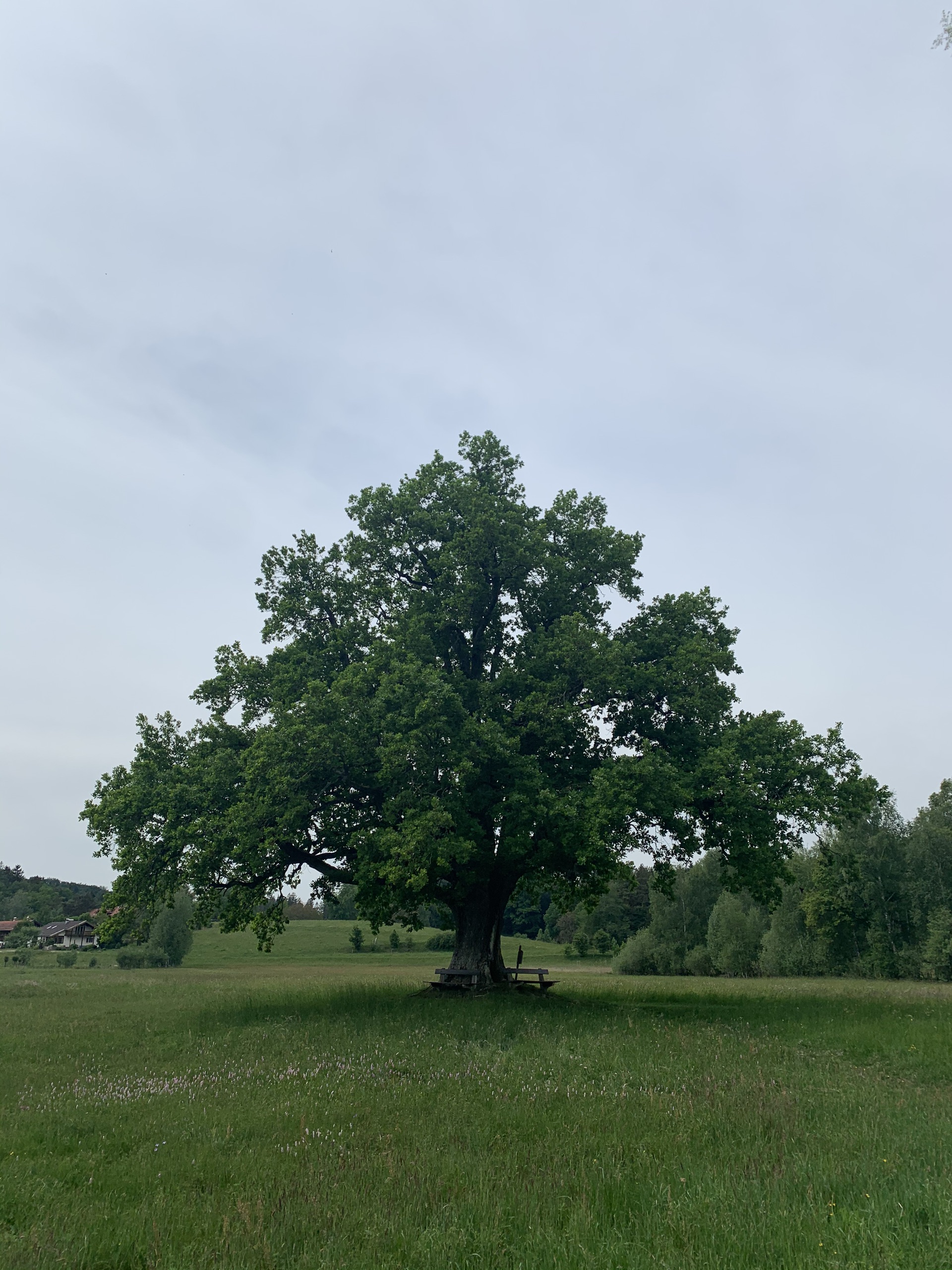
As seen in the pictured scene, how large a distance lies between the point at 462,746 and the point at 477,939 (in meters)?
7.94

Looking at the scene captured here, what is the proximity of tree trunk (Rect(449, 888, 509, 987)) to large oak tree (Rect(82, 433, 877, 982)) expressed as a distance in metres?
0.08

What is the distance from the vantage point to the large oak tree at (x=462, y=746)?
21.4 m

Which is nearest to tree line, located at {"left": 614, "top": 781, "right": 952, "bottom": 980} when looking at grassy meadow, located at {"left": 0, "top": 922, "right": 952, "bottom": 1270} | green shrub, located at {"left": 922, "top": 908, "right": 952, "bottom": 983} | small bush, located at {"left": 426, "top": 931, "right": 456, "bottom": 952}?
green shrub, located at {"left": 922, "top": 908, "right": 952, "bottom": 983}

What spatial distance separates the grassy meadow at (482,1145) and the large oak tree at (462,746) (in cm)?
494

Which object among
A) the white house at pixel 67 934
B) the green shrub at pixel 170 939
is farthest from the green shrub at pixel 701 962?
the white house at pixel 67 934

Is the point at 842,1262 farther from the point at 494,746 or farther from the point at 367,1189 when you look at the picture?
the point at 494,746

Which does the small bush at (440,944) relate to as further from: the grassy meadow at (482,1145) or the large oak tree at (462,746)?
the grassy meadow at (482,1145)

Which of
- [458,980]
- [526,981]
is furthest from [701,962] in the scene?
[458,980]

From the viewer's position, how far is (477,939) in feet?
85.0

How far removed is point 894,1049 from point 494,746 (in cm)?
1135

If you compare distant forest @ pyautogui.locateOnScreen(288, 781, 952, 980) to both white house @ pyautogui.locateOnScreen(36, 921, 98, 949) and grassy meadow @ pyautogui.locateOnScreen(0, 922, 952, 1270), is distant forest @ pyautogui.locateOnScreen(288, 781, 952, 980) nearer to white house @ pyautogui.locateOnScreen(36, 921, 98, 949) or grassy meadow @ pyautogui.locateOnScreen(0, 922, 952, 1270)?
grassy meadow @ pyautogui.locateOnScreen(0, 922, 952, 1270)

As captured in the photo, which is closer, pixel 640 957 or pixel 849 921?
pixel 849 921

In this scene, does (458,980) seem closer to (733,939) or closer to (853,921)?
(853,921)

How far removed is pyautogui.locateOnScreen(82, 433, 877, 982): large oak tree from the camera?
21.4 metres
